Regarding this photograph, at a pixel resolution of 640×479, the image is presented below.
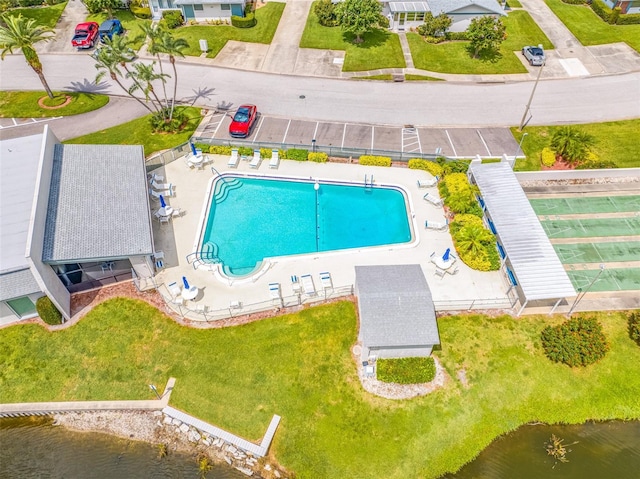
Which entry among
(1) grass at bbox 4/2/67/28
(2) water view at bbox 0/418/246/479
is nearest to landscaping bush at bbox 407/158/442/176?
(2) water view at bbox 0/418/246/479

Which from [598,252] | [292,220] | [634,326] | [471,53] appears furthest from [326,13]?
[634,326]

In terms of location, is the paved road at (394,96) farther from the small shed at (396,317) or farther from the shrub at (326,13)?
the small shed at (396,317)

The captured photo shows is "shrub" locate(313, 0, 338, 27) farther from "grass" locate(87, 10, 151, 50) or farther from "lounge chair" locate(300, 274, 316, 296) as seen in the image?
"lounge chair" locate(300, 274, 316, 296)

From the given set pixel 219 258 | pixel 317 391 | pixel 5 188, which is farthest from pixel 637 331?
pixel 5 188

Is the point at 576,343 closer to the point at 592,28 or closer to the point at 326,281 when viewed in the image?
the point at 326,281

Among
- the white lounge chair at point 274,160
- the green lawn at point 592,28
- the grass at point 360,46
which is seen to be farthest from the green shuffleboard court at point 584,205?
the green lawn at point 592,28

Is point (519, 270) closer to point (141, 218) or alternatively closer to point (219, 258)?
point (219, 258)
